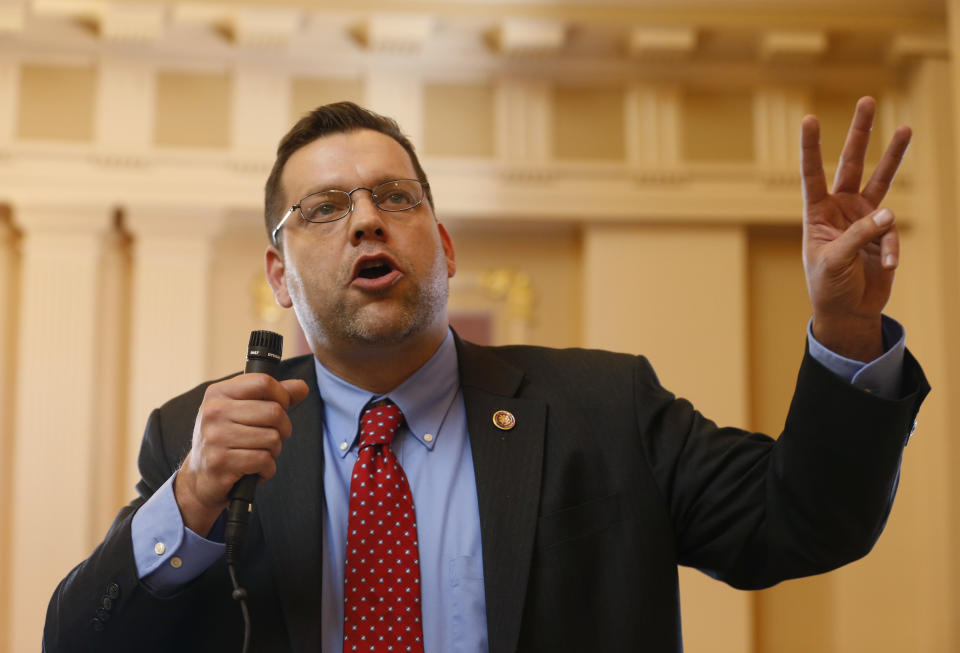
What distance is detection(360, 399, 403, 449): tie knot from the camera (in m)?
1.74

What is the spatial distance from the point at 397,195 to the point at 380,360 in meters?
0.33

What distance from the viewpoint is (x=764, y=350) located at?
16.0 feet

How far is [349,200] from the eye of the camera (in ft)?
6.17

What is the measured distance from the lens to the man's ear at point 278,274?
2059 mm

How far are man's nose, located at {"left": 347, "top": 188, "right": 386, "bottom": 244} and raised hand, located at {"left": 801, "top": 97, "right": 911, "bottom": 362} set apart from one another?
76cm

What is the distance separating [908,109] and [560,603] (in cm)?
414

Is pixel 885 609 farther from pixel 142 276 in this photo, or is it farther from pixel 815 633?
pixel 142 276

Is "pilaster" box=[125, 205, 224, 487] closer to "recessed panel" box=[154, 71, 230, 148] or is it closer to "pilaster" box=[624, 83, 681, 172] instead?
"recessed panel" box=[154, 71, 230, 148]

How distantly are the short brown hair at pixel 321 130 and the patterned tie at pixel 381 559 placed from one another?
57 centimetres

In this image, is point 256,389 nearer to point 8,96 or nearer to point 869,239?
point 869,239

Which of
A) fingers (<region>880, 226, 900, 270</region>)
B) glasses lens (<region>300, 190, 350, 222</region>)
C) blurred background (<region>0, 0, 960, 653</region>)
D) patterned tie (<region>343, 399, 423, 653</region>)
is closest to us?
fingers (<region>880, 226, 900, 270</region>)

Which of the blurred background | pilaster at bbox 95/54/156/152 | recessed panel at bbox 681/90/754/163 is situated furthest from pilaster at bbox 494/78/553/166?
pilaster at bbox 95/54/156/152

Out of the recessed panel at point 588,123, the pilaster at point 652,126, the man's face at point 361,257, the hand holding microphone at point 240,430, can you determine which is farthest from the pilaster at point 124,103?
the hand holding microphone at point 240,430

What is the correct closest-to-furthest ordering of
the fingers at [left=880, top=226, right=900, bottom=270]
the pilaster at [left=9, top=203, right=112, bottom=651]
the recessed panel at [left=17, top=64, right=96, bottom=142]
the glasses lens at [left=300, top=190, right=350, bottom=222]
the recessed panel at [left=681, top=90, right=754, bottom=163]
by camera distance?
the fingers at [left=880, top=226, right=900, bottom=270]
the glasses lens at [left=300, top=190, right=350, bottom=222]
the pilaster at [left=9, top=203, right=112, bottom=651]
the recessed panel at [left=17, top=64, right=96, bottom=142]
the recessed panel at [left=681, top=90, right=754, bottom=163]
